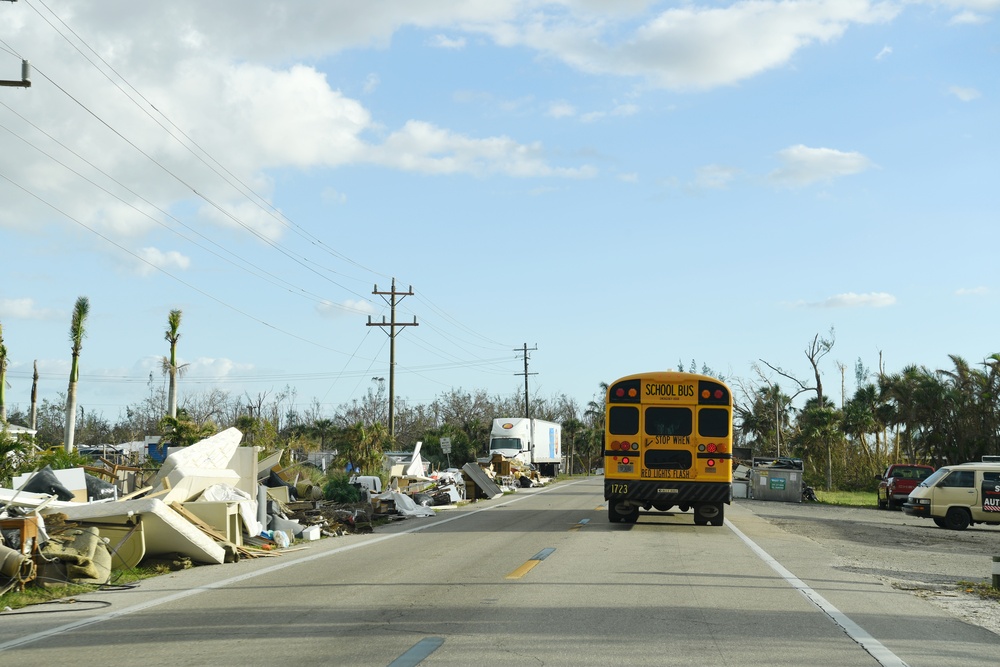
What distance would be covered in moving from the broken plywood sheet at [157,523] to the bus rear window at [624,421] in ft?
32.6

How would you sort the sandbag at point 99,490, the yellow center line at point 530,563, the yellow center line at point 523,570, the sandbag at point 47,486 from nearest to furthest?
1. the yellow center line at point 523,570
2. the yellow center line at point 530,563
3. the sandbag at point 47,486
4. the sandbag at point 99,490

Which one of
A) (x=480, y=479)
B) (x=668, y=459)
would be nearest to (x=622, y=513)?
(x=668, y=459)

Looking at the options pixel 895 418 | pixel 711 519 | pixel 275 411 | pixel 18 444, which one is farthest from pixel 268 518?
pixel 275 411

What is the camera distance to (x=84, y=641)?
26.3 feet

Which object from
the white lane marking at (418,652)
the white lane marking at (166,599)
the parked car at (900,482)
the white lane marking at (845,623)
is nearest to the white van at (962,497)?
the parked car at (900,482)

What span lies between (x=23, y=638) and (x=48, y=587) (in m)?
3.08

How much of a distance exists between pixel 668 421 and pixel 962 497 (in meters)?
10.3

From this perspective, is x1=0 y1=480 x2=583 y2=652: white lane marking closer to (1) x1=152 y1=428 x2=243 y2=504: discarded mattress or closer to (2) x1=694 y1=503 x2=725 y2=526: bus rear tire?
(1) x1=152 y1=428 x2=243 y2=504: discarded mattress

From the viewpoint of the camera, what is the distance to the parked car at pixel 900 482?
37281mm

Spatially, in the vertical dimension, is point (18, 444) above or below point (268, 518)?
above

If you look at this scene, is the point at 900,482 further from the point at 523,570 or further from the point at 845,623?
the point at 845,623

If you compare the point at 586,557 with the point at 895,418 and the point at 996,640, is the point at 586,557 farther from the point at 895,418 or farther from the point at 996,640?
the point at 895,418

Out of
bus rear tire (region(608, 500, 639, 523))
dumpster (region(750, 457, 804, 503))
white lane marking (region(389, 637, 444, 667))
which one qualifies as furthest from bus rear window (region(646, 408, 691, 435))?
dumpster (region(750, 457, 804, 503))

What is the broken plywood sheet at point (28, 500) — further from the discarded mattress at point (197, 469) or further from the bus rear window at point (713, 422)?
the bus rear window at point (713, 422)
